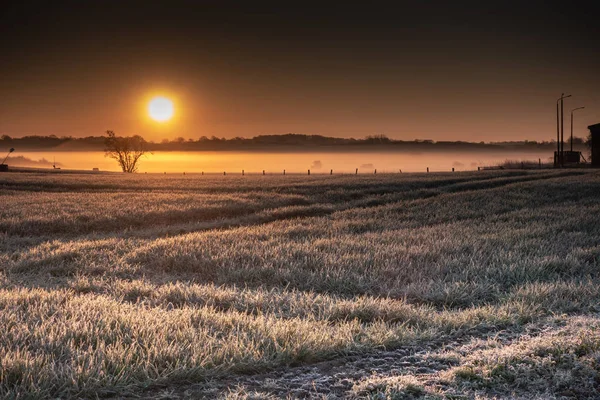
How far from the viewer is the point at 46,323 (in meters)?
5.77

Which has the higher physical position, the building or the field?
the building

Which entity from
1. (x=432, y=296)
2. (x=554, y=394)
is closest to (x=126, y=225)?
(x=432, y=296)

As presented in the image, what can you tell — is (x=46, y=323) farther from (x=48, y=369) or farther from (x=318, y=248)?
(x=318, y=248)

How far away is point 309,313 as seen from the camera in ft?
22.1

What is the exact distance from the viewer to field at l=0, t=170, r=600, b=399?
4398mm

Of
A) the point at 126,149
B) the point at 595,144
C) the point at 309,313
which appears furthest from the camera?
the point at 126,149

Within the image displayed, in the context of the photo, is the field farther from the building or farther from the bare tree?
the bare tree

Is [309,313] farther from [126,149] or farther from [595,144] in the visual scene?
[126,149]

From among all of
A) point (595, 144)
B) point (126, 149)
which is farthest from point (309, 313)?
point (126, 149)

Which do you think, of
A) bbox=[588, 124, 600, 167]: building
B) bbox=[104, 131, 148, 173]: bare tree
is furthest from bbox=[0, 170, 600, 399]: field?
bbox=[104, 131, 148, 173]: bare tree

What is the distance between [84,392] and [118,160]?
114 m

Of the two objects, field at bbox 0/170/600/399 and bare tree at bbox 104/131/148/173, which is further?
bare tree at bbox 104/131/148/173

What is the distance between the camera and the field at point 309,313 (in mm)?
4398

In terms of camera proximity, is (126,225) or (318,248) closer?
(318,248)
